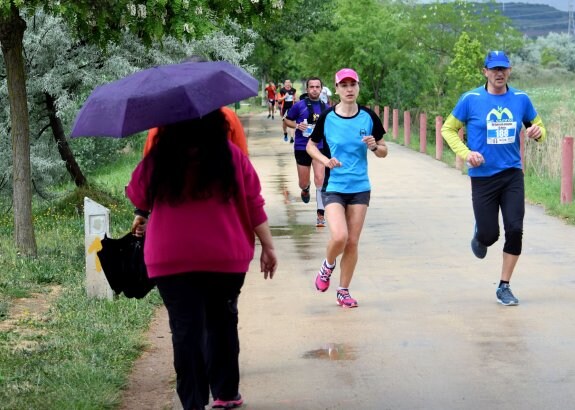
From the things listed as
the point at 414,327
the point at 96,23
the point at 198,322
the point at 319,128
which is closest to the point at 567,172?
the point at 319,128

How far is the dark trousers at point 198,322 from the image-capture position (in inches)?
215

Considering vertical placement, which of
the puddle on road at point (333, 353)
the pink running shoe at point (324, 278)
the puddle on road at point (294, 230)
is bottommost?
the puddle on road at point (294, 230)

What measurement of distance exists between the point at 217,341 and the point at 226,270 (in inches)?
21.9

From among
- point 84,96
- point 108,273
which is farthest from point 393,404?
point 84,96

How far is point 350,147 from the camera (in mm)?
8938

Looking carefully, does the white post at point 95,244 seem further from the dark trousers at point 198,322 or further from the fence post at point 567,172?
the fence post at point 567,172

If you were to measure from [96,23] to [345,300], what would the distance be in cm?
323

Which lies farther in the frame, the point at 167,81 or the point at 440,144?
the point at 440,144

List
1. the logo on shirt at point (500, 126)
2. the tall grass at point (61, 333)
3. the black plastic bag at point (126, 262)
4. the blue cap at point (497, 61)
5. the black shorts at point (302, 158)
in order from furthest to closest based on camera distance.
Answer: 1. the black shorts at point (302, 158)
2. the logo on shirt at point (500, 126)
3. the blue cap at point (497, 61)
4. the tall grass at point (61, 333)
5. the black plastic bag at point (126, 262)

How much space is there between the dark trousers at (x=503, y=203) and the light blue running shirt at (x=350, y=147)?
88cm

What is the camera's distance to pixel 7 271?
1090 centimetres

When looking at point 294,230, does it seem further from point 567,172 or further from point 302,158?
point 567,172

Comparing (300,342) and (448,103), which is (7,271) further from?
(448,103)

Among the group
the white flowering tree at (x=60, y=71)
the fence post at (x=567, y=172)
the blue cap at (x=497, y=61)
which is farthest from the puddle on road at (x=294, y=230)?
the blue cap at (x=497, y=61)
